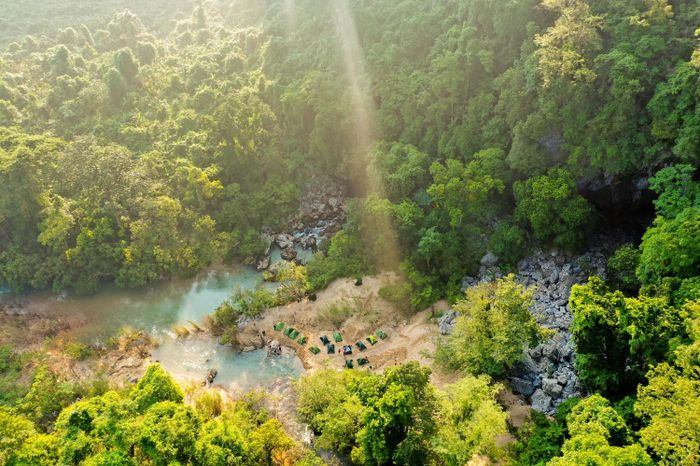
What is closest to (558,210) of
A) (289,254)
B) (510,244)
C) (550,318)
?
(510,244)

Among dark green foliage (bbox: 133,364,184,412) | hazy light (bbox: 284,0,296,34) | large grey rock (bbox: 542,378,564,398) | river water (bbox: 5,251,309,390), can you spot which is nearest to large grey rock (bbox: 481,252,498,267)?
large grey rock (bbox: 542,378,564,398)

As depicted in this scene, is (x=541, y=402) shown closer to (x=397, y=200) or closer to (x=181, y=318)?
(x=397, y=200)

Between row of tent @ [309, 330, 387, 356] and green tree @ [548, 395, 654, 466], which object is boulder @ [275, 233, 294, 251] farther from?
green tree @ [548, 395, 654, 466]

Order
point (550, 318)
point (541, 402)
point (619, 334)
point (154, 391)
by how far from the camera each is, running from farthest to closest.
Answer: point (550, 318), point (541, 402), point (154, 391), point (619, 334)

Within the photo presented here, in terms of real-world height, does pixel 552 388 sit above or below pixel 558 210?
below

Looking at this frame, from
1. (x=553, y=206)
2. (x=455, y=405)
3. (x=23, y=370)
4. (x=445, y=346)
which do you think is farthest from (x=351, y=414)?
(x=23, y=370)

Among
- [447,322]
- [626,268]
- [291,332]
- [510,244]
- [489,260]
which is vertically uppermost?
[510,244]

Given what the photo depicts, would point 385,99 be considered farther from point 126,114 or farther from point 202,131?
point 126,114
